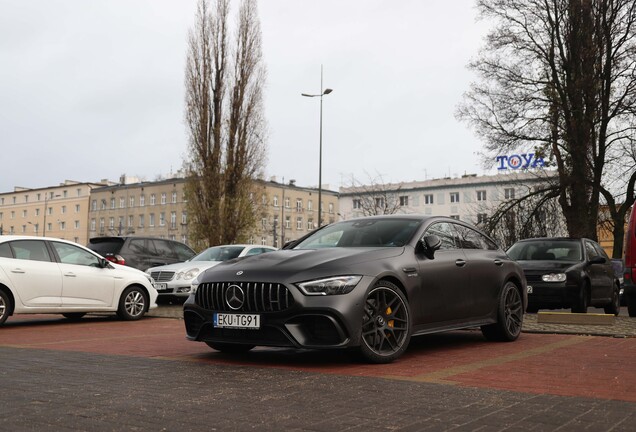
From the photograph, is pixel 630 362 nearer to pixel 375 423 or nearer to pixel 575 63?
pixel 375 423

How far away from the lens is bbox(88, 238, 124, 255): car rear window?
18078 millimetres

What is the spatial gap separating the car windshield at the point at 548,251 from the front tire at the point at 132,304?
749cm

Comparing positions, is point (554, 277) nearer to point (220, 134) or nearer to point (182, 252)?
point (182, 252)

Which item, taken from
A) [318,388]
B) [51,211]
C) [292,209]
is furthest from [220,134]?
[51,211]

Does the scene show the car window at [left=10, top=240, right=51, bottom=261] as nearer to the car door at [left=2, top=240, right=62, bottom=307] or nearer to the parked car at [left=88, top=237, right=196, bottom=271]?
the car door at [left=2, top=240, right=62, bottom=307]

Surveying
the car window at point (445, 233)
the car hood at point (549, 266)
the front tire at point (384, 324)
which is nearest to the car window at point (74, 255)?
the car window at point (445, 233)

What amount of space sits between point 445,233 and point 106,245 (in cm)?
1205

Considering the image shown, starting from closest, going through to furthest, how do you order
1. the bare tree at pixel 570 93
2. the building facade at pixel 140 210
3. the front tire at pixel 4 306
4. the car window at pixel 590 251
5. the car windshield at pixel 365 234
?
1. the car windshield at pixel 365 234
2. the front tire at pixel 4 306
3. the car window at pixel 590 251
4. the bare tree at pixel 570 93
5. the building facade at pixel 140 210

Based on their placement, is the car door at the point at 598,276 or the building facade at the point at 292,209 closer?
the car door at the point at 598,276

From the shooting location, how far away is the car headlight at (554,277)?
13.6m

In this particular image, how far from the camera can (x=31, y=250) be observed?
11.9 meters

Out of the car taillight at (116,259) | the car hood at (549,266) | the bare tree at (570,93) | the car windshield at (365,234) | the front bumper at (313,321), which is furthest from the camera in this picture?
the bare tree at (570,93)

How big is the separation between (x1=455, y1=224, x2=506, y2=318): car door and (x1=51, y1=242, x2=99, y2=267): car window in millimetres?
6970

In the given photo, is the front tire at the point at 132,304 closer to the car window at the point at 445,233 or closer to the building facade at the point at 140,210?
the car window at the point at 445,233
